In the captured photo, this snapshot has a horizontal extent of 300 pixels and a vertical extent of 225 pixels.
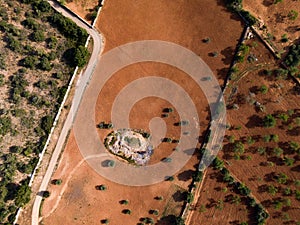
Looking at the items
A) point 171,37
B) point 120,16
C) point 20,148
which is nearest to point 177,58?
point 171,37

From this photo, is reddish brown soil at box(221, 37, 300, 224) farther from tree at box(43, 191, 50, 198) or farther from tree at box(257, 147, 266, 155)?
tree at box(43, 191, 50, 198)

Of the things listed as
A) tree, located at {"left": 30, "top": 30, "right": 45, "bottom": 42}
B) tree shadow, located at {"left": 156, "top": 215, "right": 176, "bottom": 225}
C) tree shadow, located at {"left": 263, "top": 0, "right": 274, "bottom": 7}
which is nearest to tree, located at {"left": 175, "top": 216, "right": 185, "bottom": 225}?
tree shadow, located at {"left": 156, "top": 215, "right": 176, "bottom": 225}

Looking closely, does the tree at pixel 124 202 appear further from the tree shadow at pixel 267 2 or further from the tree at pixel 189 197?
the tree shadow at pixel 267 2

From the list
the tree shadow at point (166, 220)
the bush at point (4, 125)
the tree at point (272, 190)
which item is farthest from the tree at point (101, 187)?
the tree at point (272, 190)

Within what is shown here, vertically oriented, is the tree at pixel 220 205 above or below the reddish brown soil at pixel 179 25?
below

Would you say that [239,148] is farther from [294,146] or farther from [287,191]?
[287,191]

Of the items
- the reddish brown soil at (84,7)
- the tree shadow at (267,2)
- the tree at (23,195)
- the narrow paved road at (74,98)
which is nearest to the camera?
the tree at (23,195)

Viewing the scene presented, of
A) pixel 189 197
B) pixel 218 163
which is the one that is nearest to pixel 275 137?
pixel 218 163

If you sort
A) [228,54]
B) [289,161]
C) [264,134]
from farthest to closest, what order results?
[228,54] < [264,134] < [289,161]
